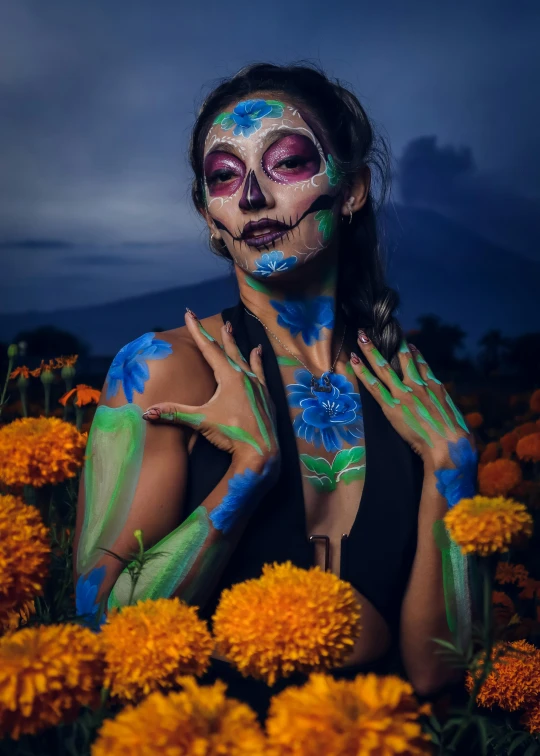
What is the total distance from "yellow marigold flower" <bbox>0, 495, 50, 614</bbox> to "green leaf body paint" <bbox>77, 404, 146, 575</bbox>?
1.78 ft

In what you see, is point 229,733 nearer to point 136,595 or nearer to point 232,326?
point 136,595

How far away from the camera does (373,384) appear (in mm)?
1246

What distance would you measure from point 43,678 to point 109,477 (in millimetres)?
702

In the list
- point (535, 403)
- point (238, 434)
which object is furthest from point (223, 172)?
point (535, 403)

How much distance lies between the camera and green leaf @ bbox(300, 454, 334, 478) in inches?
47.0

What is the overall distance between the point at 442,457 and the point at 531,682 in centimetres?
32

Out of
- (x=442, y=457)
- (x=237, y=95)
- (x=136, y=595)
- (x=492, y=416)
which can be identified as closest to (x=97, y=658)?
(x=136, y=595)

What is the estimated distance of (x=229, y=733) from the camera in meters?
0.35

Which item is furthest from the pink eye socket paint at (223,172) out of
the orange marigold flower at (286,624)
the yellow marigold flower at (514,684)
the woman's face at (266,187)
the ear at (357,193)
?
the orange marigold flower at (286,624)

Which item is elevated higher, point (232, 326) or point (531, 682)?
point (232, 326)

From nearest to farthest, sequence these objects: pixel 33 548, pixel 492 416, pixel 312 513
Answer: pixel 33 548 < pixel 312 513 < pixel 492 416

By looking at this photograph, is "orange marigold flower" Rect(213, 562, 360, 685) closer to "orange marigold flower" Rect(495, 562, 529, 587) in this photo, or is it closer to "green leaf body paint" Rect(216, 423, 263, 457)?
"green leaf body paint" Rect(216, 423, 263, 457)

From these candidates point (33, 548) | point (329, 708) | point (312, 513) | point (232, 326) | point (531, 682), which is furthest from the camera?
point (232, 326)

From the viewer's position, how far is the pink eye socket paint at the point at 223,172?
49.0 inches
